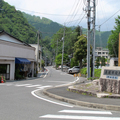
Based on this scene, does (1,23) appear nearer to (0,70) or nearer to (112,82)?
(0,70)

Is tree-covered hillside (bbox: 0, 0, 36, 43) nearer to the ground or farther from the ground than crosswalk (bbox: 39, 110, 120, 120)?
farther from the ground

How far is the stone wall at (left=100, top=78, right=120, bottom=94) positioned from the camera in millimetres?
9987

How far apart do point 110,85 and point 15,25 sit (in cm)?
7820

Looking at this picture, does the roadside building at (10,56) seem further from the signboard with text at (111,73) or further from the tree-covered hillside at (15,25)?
the tree-covered hillside at (15,25)

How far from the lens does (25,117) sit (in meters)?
5.96

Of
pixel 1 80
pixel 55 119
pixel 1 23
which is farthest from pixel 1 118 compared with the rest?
pixel 1 23

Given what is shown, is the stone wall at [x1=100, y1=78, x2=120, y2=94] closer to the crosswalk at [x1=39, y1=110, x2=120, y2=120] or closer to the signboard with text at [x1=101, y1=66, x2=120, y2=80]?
the signboard with text at [x1=101, y1=66, x2=120, y2=80]

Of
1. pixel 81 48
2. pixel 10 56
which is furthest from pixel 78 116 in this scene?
pixel 81 48

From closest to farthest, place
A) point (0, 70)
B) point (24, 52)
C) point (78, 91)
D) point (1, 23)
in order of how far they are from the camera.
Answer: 1. point (78, 91)
2. point (0, 70)
3. point (24, 52)
4. point (1, 23)

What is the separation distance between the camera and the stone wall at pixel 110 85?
9.99 metres

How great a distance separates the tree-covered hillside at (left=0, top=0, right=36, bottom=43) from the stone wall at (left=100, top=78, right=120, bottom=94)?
210ft

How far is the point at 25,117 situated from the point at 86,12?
1885 cm

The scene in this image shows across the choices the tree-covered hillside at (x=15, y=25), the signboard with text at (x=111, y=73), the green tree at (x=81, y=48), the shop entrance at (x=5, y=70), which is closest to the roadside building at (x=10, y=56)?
the shop entrance at (x=5, y=70)

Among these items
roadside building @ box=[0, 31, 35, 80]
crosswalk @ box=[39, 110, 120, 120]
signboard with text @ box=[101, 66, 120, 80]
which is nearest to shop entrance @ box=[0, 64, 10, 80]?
roadside building @ box=[0, 31, 35, 80]
